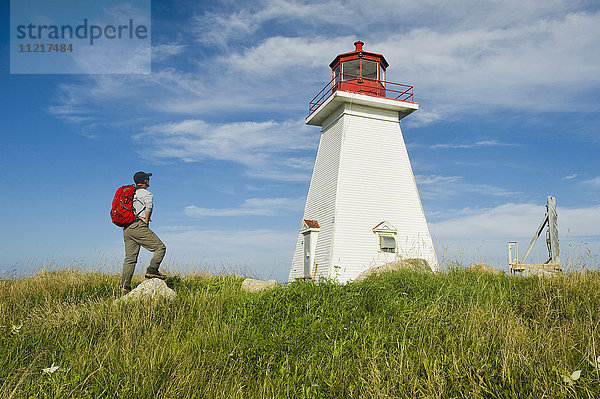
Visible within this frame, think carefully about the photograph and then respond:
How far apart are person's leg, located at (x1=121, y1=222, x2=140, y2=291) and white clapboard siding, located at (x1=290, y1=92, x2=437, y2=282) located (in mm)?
7466

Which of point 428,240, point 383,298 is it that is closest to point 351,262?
point 428,240

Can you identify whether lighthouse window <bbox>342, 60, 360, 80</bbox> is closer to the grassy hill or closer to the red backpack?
the grassy hill

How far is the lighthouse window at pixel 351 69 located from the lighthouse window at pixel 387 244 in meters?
6.76

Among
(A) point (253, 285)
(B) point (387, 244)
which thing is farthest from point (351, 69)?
(A) point (253, 285)

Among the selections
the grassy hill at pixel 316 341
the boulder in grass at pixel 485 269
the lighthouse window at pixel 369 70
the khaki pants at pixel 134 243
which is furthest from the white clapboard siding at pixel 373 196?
the khaki pants at pixel 134 243

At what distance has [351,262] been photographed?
593 inches

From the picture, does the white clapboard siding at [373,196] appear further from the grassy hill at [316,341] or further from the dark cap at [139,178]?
the dark cap at [139,178]

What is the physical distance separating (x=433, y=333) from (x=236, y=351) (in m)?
2.53

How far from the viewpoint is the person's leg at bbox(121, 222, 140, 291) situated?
866 centimetres

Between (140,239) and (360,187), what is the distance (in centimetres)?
916

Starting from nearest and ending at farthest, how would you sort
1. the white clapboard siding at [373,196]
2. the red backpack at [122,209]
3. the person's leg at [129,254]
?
the red backpack at [122,209], the person's leg at [129,254], the white clapboard siding at [373,196]

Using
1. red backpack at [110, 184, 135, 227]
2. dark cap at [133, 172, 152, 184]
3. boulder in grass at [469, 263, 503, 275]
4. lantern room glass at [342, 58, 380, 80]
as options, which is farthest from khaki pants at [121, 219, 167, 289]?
lantern room glass at [342, 58, 380, 80]

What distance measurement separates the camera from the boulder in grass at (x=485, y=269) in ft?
32.7

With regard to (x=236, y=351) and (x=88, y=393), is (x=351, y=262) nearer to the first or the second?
(x=236, y=351)
